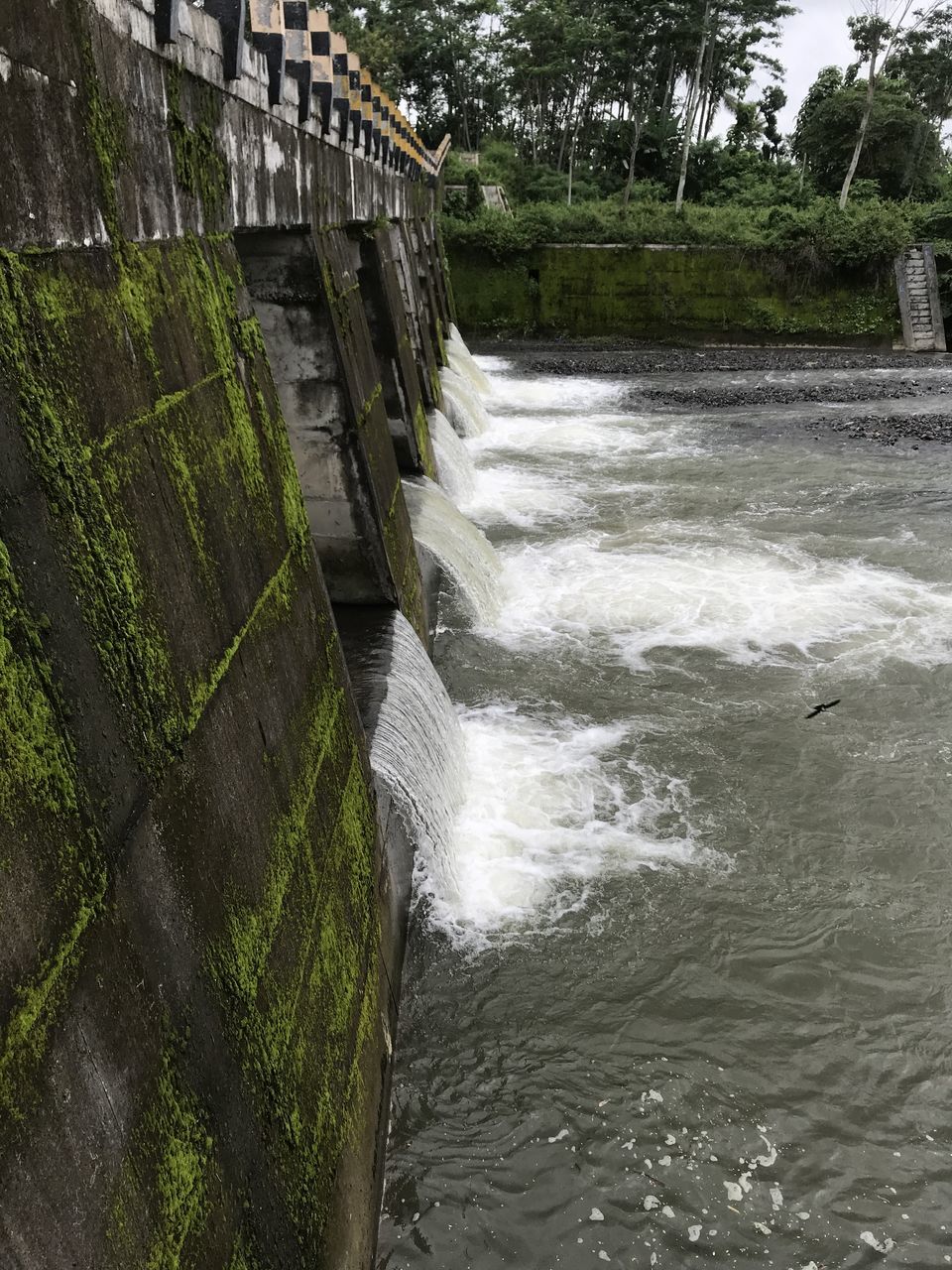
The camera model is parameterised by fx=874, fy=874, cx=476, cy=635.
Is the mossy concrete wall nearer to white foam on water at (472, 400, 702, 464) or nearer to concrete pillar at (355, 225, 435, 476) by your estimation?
white foam on water at (472, 400, 702, 464)

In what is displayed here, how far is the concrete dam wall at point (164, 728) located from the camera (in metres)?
2.00

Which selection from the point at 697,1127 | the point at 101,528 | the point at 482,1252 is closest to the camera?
the point at 101,528

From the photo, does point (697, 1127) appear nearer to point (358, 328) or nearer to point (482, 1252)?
point (482, 1252)

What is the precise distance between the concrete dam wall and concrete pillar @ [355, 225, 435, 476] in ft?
16.1

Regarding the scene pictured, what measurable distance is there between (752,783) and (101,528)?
20.4ft

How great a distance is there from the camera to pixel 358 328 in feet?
26.5

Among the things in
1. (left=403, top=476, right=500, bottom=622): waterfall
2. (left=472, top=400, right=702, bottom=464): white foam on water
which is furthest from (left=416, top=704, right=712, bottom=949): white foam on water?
(left=472, top=400, right=702, bottom=464): white foam on water

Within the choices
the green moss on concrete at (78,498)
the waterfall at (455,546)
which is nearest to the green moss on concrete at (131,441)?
the green moss on concrete at (78,498)

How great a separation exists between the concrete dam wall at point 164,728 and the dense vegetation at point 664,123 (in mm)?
29621

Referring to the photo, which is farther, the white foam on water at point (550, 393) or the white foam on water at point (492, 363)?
the white foam on water at point (492, 363)

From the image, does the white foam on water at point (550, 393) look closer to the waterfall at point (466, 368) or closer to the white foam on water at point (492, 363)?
the waterfall at point (466, 368)

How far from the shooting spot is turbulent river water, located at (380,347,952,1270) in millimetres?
4391

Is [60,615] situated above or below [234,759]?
above

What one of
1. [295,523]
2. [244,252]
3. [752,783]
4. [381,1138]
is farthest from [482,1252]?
[244,252]
